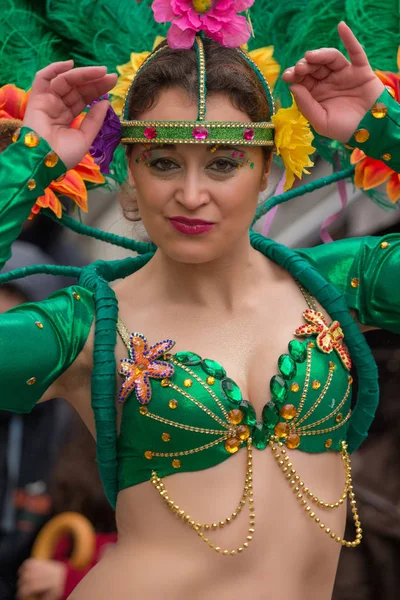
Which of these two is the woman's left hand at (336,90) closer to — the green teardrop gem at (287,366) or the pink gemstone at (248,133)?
the pink gemstone at (248,133)

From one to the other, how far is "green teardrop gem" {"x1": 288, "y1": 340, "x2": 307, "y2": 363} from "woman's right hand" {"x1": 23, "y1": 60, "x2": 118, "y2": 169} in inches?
23.3

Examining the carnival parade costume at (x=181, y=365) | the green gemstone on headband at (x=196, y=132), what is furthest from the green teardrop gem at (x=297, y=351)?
the green gemstone on headband at (x=196, y=132)

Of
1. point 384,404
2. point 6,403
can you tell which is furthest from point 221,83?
point 384,404

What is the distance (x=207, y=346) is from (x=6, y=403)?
1.41 feet

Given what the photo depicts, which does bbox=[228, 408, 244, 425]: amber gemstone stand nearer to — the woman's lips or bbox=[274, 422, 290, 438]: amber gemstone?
bbox=[274, 422, 290, 438]: amber gemstone

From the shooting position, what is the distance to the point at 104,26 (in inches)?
92.0

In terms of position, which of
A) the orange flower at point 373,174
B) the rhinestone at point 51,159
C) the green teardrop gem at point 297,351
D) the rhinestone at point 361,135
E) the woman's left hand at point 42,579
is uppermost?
the rhinestone at point 361,135

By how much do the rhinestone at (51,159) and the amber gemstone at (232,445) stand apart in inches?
25.8

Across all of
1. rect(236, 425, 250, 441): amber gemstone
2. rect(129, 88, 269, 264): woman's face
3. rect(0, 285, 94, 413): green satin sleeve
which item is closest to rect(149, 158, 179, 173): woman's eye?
rect(129, 88, 269, 264): woman's face

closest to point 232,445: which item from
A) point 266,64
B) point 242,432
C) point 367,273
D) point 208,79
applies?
point 242,432

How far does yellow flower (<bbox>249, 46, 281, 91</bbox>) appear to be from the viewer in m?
2.09

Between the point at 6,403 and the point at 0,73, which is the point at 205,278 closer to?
the point at 6,403

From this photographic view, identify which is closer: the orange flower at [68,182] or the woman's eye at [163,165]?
the woman's eye at [163,165]

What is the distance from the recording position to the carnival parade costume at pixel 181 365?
186cm
